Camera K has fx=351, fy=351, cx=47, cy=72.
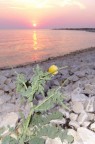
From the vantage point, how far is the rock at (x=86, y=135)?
4.15m

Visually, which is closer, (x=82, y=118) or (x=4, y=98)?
(x=82, y=118)

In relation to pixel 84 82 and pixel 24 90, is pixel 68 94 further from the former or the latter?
pixel 24 90

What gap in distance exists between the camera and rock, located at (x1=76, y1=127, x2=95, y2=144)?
4148 mm

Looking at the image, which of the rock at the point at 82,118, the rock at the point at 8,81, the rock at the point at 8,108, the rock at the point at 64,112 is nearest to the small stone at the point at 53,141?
the rock at the point at 82,118

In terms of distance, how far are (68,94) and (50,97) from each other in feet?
5.68

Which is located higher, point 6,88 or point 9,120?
point 9,120

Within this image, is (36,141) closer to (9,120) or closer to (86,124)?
(9,120)

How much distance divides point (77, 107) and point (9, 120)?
111cm

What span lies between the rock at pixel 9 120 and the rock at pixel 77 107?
934 mm

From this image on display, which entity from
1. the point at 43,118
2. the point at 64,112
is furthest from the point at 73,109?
the point at 43,118

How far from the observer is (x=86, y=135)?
4.23m

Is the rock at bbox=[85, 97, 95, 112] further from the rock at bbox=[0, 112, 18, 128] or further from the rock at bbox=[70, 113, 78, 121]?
the rock at bbox=[0, 112, 18, 128]

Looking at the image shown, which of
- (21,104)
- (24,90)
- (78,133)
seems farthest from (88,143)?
(21,104)

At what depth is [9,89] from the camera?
6.43 m
